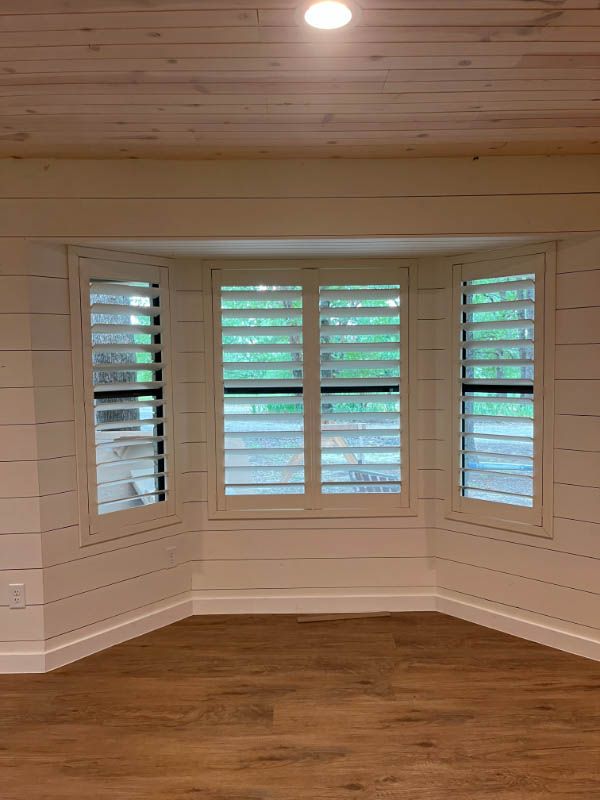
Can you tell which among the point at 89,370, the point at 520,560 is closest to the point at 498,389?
the point at 520,560

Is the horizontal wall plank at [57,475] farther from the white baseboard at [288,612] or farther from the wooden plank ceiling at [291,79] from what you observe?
the wooden plank ceiling at [291,79]

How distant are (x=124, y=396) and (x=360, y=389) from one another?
1.33 metres

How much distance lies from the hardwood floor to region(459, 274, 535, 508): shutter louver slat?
840mm

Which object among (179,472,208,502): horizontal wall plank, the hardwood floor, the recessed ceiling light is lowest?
the hardwood floor

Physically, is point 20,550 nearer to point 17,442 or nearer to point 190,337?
point 17,442

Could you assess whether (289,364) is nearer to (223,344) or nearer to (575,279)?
(223,344)

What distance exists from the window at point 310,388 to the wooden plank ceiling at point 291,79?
2.68 feet

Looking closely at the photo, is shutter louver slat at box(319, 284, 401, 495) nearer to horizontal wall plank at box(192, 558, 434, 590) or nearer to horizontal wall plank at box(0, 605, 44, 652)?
horizontal wall plank at box(192, 558, 434, 590)

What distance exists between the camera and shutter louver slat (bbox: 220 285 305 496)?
10.9 ft

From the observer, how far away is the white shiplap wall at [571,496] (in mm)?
2812

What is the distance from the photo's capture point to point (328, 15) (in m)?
1.62

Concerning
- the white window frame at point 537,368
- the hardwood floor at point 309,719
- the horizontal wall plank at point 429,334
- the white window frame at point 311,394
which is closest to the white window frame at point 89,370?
the white window frame at point 311,394

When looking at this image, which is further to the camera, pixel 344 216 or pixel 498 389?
pixel 498 389

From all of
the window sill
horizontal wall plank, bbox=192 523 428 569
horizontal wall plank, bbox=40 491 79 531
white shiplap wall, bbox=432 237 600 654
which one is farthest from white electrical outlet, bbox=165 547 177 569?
white shiplap wall, bbox=432 237 600 654
